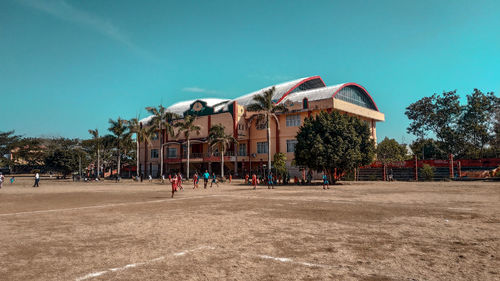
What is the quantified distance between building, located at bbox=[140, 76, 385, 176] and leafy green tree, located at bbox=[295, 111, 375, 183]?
1133cm

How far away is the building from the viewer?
52.0 meters

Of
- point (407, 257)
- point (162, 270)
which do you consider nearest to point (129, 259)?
point (162, 270)

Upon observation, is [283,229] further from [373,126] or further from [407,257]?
[373,126]

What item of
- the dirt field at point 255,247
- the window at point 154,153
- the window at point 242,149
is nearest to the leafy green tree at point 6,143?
the window at point 154,153

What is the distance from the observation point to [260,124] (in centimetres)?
5572

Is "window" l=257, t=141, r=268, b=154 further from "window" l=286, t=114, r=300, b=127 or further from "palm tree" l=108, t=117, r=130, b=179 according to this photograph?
"palm tree" l=108, t=117, r=130, b=179

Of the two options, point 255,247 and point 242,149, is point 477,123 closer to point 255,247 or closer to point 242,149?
point 242,149

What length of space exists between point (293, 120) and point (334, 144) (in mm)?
19100

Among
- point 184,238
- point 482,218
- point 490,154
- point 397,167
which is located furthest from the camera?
point 490,154

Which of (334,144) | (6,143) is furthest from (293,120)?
(6,143)

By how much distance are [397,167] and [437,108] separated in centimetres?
A: 2267

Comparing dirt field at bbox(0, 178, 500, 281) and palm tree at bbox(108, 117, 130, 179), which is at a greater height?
palm tree at bbox(108, 117, 130, 179)

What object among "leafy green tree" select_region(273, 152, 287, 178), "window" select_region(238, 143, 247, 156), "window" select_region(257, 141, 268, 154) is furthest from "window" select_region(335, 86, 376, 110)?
"window" select_region(238, 143, 247, 156)

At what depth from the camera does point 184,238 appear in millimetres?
8344
